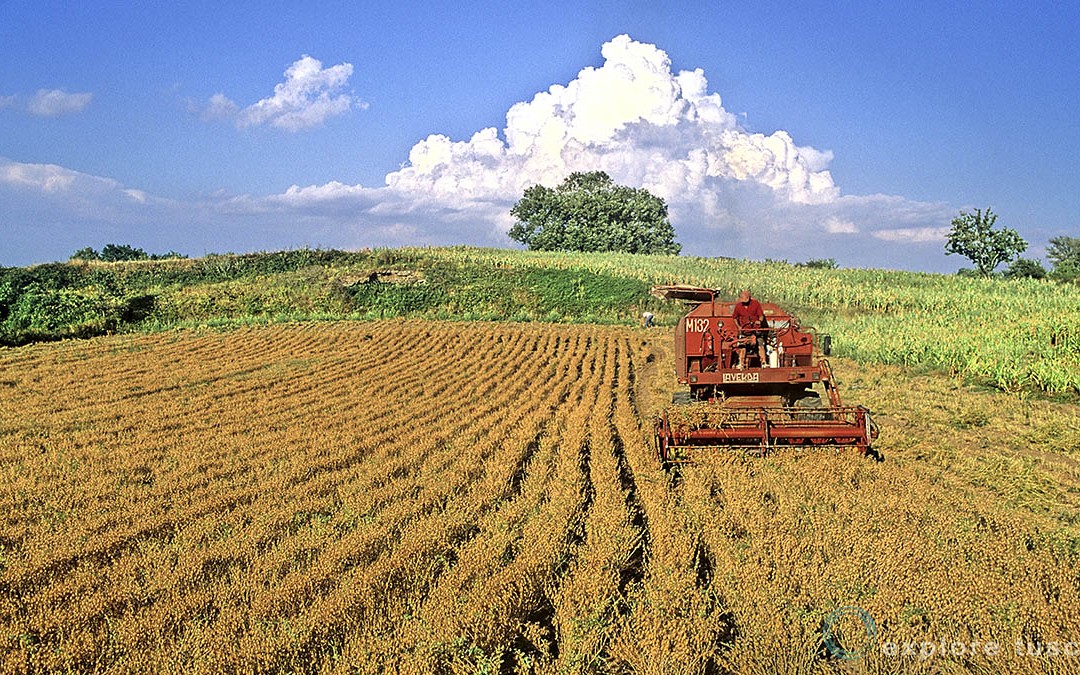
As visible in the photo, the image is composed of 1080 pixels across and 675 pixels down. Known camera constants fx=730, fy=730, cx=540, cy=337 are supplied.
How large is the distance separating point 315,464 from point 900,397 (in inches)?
499

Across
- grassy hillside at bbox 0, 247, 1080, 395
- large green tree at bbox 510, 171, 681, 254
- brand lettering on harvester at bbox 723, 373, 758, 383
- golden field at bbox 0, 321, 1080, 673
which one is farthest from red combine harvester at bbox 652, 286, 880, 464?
large green tree at bbox 510, 171, 681, 254

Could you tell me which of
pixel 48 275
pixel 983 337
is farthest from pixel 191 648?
pixel 48 275

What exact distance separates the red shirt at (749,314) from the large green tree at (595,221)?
228 ft

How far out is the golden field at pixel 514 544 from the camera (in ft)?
16.3

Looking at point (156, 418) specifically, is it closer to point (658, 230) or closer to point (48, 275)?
point (48, 275)

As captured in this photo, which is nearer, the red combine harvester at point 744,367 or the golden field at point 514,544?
the golden field at point 514,544

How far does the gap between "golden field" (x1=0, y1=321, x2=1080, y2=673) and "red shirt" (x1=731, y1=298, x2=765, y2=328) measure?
256 centimetres

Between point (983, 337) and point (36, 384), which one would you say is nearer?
point (36, 384)

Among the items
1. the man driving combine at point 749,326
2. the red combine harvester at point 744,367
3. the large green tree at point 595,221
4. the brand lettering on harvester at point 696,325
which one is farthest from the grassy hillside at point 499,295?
the large green tree at point 595,221

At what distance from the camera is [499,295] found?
138 ft

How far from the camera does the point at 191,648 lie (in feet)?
16.6

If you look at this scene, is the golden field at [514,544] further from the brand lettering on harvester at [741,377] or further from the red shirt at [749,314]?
the red shirt at [749,314]

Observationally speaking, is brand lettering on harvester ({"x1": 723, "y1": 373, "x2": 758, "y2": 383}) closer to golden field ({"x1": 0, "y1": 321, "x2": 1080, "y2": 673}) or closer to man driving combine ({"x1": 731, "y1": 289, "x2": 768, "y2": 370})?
man driving combine ({"x1": 731, "y1": 289, "x2": 768, "y2": 370})

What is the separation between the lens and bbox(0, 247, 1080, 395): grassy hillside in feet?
87.9
